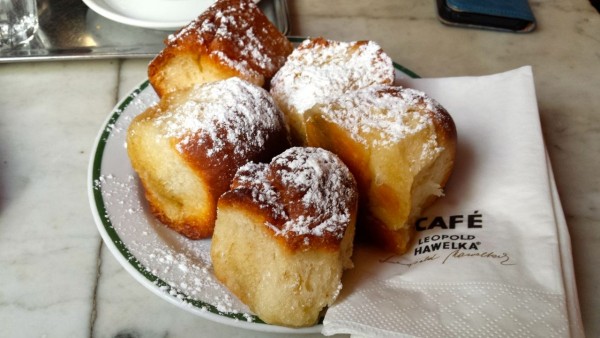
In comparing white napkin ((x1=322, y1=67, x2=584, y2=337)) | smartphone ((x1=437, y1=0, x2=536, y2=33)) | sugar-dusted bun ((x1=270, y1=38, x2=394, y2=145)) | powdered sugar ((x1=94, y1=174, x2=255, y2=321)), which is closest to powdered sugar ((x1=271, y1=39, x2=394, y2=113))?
sugar-dusted bun ((x1=270, y1=38, x2=394, y2=145))

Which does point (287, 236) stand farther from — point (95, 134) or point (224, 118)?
point (95, 134)

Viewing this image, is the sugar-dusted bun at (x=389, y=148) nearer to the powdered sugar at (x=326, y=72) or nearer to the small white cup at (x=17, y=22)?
the powdered sugar at (x=326, y=72)

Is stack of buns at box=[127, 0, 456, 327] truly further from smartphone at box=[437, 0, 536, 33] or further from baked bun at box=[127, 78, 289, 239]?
smartphone at box=[437, 0, 536, 33]

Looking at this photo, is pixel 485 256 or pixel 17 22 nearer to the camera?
pixel 485 256

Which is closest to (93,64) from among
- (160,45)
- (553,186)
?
(160,45)

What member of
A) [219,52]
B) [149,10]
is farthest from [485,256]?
[149,10]

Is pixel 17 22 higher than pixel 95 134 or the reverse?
higher

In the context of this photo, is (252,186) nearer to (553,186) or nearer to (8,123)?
(553,186)

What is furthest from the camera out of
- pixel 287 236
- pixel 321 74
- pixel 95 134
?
pixel 95 134
